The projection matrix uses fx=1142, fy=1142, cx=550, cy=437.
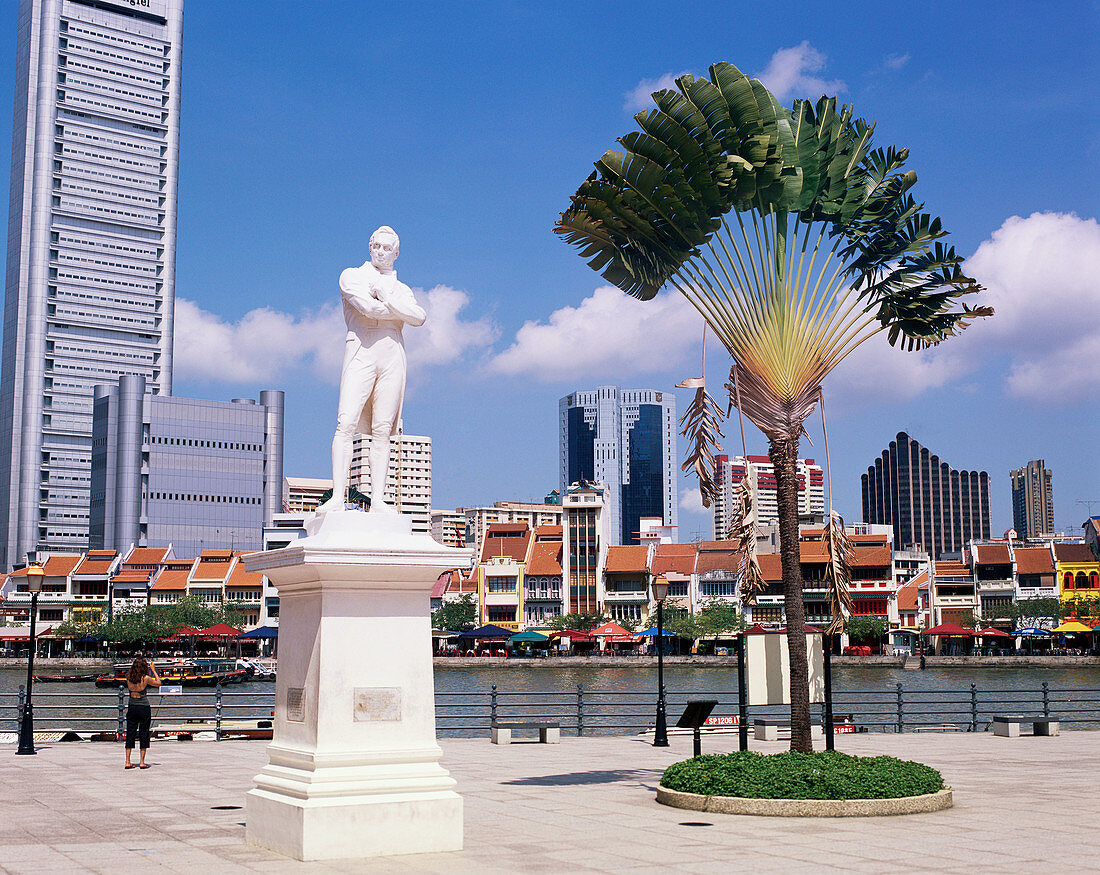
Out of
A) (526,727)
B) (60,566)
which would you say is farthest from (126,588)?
(526,727)

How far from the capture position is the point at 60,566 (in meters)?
114

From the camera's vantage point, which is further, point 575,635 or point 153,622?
point 575,635

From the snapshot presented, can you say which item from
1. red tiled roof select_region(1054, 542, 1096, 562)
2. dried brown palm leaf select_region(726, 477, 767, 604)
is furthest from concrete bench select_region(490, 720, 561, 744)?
red tiled roof select_region(1054, 542, 1096, 562)

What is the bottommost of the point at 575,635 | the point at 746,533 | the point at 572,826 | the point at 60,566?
the point at 575,635

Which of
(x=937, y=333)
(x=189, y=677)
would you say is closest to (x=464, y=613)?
(x=189, y=677)

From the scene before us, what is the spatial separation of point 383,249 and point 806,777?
288 inches

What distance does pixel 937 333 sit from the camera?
1560 cm

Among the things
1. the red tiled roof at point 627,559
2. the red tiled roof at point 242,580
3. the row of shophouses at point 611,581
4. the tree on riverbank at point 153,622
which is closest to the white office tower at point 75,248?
the row of shophouses at point 611,581

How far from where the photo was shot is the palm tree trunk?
13.7 m

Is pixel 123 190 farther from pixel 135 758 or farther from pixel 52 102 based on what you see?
pixel 135 758

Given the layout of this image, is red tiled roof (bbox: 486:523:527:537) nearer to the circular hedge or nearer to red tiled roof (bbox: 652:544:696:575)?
red tiled roof (bbox: 652:544:696:575)

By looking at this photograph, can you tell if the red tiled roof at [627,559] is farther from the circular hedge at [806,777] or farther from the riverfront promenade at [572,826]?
the circular hedge at [806,777]

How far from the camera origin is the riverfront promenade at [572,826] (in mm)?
9602

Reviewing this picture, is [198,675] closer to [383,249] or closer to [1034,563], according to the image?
[383,249]
